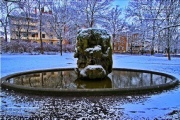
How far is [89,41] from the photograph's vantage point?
9.73 meters

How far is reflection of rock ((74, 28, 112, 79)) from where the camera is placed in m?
9.21

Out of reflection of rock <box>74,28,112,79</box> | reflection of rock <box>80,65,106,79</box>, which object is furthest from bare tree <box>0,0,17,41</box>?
reflection of rock <box>80,65,106,79</box>

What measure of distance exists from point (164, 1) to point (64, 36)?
16954mm

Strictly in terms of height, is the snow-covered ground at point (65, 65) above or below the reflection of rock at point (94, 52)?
below

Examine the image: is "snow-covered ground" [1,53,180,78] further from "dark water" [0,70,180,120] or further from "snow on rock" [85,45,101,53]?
"dark water" [0,70,180,120]

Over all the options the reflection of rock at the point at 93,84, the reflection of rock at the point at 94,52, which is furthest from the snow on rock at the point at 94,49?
the reflection of rock at the point at 93,84

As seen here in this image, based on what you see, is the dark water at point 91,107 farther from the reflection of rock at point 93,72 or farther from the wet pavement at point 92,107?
the reflection of rock at point 93,72

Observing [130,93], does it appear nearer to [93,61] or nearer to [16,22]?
[93,61]

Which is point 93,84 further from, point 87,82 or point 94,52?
point 94,52

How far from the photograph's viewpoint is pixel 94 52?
9.36 meters

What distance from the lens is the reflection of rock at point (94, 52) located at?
9.21 metres

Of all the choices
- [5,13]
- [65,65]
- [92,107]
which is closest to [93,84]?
[92,107]

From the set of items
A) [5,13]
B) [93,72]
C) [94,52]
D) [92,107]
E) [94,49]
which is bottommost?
[92,107]

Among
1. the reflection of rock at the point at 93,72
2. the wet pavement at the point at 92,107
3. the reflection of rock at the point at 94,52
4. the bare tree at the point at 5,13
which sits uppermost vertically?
the bare tree at the point at 5,13
